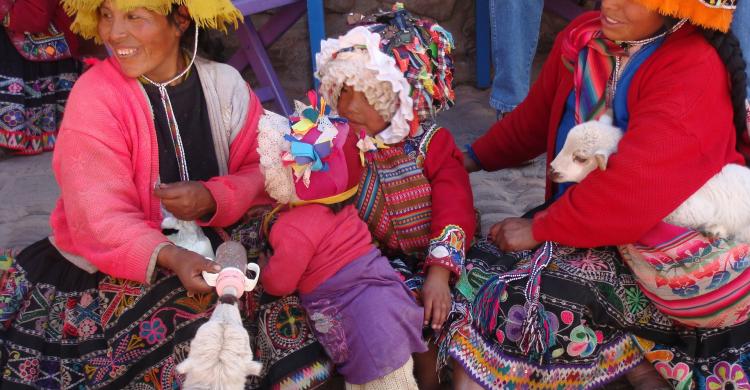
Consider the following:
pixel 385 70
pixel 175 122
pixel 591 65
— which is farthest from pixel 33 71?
pixel 591 65

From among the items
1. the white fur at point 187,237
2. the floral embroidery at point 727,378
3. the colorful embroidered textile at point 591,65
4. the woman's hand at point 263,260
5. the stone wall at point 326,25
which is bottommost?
the stone wall at point 326,25

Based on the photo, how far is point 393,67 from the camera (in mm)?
2617

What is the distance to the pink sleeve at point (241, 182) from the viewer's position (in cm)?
254

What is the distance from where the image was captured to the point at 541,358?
7.93ft

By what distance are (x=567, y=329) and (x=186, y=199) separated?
1234 mm

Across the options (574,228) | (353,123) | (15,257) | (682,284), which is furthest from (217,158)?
(682,284)

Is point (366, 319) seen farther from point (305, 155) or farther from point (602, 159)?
point (602, 159)

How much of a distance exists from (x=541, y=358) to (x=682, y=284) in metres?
0.47

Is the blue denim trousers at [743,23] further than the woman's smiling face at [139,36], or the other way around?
the blue denim trousers at [743,23]

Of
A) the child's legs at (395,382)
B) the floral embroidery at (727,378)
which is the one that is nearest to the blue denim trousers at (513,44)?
the floral embroidery at (727,378)

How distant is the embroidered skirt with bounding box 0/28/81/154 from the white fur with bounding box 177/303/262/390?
291 cm

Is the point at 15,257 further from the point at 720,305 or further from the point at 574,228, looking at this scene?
the point at 720,305

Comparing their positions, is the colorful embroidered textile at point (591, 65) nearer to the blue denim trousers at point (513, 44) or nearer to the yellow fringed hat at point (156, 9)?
the yellow fringed hat at point (156, 9)

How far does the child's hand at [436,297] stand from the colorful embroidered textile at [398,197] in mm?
223
